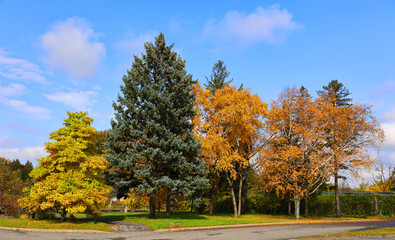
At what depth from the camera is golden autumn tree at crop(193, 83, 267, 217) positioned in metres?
24.8

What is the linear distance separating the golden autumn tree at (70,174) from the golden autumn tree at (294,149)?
15552 mm

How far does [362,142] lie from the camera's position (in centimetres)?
2686

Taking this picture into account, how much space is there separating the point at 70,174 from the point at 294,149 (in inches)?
752

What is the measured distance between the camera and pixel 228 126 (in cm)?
2698

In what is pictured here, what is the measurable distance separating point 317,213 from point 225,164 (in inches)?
617

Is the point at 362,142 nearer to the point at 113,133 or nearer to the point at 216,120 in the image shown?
the point at 216,120

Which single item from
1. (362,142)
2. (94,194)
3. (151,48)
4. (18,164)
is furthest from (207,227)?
(18,164)

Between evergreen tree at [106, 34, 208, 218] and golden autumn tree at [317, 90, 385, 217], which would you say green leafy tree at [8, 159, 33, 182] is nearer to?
evergreen tree at [106, 34, 208, 218]

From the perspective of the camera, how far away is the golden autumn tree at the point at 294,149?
25705mm

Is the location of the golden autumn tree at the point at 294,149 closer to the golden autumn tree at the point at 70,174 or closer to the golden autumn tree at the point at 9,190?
the golden autumn tree at the point at 70,174

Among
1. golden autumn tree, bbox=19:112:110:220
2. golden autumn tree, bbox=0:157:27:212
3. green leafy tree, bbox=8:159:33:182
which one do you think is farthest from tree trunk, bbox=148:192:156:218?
green leafy tree, bbox=8:159:33:182

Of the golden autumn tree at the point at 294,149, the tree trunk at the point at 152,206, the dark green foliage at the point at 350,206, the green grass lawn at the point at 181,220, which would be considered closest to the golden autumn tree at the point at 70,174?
the green grass lawn at the point at 181,220

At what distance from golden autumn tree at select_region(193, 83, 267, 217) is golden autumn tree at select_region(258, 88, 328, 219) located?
5.69ft

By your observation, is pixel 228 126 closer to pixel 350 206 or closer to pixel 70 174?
pixel 70 174
